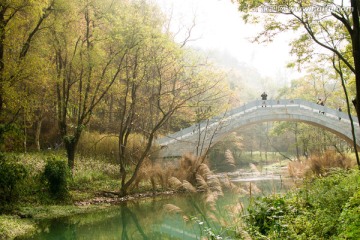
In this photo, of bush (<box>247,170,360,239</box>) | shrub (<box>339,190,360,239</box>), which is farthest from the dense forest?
shrub (<box>339,190,360,239</box>)

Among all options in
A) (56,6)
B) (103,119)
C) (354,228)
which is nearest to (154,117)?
(103,119)

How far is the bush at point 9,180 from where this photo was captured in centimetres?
934

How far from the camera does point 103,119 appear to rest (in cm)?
2130

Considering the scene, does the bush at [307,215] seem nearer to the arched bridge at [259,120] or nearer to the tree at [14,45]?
the tree at [14,45]

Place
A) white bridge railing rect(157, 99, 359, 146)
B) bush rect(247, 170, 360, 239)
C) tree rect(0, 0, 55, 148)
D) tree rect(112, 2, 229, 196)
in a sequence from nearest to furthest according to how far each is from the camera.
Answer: bush rect(247, 170, 360, 239) → tree rect(0, 0, 55, 148) → tree rect(112, 2, 229, 196) → white bridge railing rect(157, 99, 359, 146)

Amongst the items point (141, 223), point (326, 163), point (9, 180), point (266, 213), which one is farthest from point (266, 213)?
point (326, 163)

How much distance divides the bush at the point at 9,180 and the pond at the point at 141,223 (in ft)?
4.38

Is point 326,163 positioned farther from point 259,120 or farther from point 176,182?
point 259,120

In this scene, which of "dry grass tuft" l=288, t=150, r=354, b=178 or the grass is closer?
the grass

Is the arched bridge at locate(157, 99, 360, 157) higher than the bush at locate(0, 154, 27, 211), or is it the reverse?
the arched bridge at locate(157, 99, 360, 157)

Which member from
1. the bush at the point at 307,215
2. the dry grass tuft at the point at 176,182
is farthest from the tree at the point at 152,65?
the bush at the point at 307,215

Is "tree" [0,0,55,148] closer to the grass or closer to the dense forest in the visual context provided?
the dense forest

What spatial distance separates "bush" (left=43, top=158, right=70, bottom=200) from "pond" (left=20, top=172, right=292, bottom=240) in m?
1.38

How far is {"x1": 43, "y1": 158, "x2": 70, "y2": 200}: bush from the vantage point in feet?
35.2
